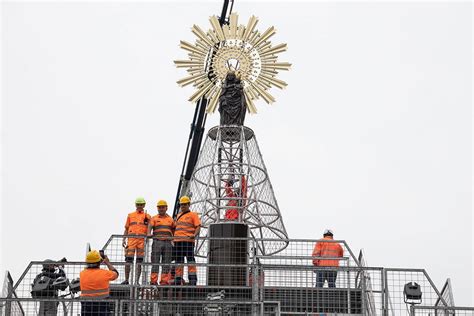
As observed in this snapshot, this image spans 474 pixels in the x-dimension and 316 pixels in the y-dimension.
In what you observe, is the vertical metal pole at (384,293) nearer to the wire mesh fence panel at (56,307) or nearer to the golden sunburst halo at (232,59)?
the wire mesh fence panel at (56,307)

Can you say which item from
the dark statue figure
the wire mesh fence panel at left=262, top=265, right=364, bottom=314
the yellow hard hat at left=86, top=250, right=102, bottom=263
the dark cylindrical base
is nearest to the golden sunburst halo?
the dark statue figure

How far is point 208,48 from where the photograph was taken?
31.2 metres

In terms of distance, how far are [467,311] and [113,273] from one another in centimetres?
646

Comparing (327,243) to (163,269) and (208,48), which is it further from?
(208,48)

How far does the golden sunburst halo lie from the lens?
3091cm

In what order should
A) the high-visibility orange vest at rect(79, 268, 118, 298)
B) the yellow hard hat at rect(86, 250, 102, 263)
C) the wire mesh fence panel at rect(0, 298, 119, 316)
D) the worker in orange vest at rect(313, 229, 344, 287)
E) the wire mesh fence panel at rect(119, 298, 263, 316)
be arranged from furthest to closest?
1. the worker in orange vest at rect(313, 229, 344, 287)
2. the wire mesh fence panel at rect(119, 298, 263, 316)
3. the yellow hard hat at rect(86, 250, 102, 263)
4. the high-visibility orange vest at rect(79, 268, 118, 298)
5. the wire mesh fence panel at rect(0, 298, 119, 316)

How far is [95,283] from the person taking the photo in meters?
19.4

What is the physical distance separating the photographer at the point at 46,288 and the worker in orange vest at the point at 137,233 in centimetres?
192

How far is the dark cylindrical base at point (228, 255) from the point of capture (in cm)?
2302

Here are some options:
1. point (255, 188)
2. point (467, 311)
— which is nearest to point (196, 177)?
point (255, 188)

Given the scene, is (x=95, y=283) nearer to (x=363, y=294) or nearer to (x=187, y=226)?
(x=187, y=226)

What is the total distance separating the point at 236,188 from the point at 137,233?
4454 mm

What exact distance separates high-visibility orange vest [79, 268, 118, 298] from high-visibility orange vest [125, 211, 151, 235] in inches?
150

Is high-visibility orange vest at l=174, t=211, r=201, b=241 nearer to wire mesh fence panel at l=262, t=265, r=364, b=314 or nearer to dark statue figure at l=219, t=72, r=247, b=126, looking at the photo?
wire mesh fence panel at l=262, t=265, r=364, b=314
